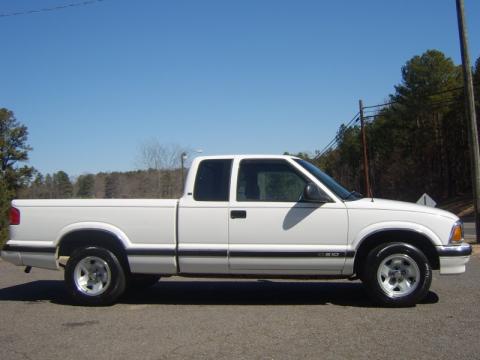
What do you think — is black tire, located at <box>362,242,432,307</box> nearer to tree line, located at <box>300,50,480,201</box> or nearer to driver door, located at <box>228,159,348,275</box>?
driver door, located at <box>228,159,348,275</box>

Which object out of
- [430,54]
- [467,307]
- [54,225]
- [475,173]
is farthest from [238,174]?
[430,54]

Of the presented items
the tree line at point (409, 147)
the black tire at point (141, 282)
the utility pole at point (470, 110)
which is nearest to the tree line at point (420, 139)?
the tree line at point (409, 147)

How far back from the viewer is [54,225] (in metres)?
7.32

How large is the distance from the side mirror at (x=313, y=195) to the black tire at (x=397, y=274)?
0.89 m

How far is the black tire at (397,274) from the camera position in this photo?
672 cm

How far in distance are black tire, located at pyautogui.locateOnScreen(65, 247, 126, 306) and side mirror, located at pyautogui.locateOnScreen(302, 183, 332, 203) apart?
2.61 meters

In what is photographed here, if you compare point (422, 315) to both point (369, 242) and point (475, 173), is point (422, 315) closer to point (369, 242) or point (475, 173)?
point (369, 242)

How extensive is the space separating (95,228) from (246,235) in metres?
2.00

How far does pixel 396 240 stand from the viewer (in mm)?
6934

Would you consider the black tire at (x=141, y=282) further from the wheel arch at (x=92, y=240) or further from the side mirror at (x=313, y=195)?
the side mirror at (x=313, y=195)

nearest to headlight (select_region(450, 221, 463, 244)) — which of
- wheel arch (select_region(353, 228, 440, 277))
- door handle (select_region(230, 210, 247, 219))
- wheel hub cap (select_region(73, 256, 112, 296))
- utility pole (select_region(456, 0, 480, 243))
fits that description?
wheel arch (select_region(353, 228, 440, 277))

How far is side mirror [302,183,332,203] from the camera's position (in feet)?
22.1

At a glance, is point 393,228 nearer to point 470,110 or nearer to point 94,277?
point 94,277

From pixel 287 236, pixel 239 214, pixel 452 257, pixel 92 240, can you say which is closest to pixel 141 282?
pixel 92 240
